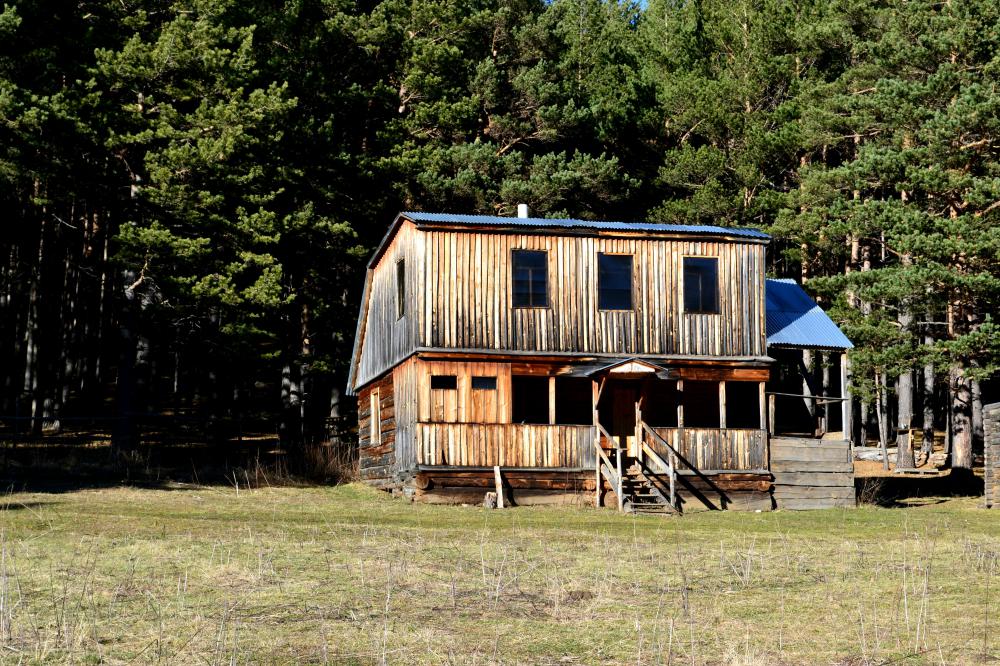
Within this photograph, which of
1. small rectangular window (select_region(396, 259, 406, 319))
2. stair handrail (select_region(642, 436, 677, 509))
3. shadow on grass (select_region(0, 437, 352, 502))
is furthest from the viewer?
small rectangular window (select_region(396, 259, 406, 319))

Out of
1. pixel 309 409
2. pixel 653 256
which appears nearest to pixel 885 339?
pixel 653 256

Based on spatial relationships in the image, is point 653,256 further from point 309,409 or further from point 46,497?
point 309,409

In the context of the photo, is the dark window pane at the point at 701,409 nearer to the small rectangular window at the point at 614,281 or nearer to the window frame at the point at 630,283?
the window frame at the point at 630,283

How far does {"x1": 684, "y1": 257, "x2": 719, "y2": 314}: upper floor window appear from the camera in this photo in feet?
105

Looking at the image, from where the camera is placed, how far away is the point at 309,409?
56.5m

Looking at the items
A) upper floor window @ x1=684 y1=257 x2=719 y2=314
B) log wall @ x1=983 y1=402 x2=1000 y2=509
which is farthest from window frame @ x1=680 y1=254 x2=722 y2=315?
log wall @ x1=983 y1=402 x2=1000 y2=509

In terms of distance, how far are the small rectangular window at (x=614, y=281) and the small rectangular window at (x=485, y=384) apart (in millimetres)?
3300

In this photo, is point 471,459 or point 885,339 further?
point 885,339

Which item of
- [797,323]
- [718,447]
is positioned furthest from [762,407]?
[797,323]

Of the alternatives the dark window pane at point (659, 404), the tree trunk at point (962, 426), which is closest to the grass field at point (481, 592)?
the dark window pane at point (659, 404)

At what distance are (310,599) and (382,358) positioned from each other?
21923 mm

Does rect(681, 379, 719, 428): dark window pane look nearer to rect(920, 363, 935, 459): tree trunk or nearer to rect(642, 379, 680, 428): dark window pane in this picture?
rect(642, 379, 680, 428): dark window pane

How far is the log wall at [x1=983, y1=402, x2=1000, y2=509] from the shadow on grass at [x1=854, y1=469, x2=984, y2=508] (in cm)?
242

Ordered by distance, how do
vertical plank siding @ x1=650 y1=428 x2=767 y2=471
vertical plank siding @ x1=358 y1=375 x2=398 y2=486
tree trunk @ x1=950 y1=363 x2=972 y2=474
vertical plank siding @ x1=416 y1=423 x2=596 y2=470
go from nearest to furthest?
vertical plank siding @ x1=416 y1=423 x2=596 y2=470
vertical plank siding @ x1=650 y1=428 x2=767 y2=471
vertical plank siding @ x1=358 y1=375 x2=398 y2=486
tree trunk @ x1=950 y1=363 x2=972 y2=474
